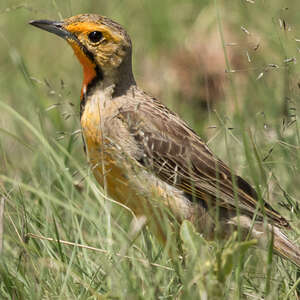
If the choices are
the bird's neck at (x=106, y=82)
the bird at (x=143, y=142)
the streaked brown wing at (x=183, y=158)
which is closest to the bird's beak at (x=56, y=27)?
the bird at (x=143, y=142)

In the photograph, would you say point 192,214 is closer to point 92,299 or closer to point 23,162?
point 92,299

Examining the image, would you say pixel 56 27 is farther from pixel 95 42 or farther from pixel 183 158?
pixel 183 158

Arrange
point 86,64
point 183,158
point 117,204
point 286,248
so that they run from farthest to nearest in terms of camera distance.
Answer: point 86,64 → point 183,158 → point 117,204 → point 286,248

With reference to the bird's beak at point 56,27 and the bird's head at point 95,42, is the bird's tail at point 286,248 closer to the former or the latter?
the bird's head at point 95,42

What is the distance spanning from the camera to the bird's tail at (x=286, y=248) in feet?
15.8

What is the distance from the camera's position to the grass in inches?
156

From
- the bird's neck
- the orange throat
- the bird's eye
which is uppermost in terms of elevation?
the bird's eye

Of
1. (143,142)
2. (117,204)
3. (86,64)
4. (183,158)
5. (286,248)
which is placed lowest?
(286,248)

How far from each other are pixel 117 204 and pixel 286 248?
3.88ft

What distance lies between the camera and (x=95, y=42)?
551 centimetres

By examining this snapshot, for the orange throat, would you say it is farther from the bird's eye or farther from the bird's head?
the bird's eye

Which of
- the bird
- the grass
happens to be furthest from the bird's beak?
the grass

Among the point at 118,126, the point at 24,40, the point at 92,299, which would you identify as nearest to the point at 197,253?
the point at 92,299

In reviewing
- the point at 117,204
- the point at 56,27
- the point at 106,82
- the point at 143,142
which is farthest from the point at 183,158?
the point at 56,27
